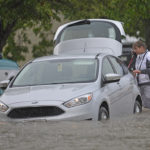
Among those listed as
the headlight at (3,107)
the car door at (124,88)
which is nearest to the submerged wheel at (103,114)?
the car door at (124,88)

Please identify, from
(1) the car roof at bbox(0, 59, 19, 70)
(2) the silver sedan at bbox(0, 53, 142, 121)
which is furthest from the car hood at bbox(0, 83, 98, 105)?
(1) the car roof at bbox(0, 59, 19, 70)

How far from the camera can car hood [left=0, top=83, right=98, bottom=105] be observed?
10094 millimetres

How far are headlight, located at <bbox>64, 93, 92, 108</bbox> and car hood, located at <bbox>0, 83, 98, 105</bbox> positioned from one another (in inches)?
2.7

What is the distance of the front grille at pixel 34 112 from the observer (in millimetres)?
9930

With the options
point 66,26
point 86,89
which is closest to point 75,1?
point 66,26

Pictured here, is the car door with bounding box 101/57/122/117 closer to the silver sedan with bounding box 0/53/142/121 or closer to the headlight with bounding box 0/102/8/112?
the silver sedan with bounding box 0/53/142/121

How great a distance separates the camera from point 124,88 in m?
11.6

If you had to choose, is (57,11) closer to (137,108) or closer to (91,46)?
(91,46)

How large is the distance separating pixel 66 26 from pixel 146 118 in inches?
283

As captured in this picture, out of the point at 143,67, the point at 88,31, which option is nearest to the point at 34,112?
the point at 143,67

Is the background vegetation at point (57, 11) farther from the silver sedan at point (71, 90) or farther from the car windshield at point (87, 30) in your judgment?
the silver sedan at point (71, 90)

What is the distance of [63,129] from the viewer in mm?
8648

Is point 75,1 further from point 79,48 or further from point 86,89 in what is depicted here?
point 86,89

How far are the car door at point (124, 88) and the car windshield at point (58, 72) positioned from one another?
63cm
